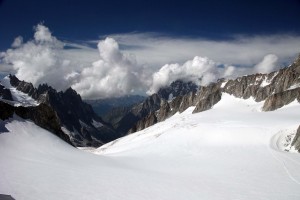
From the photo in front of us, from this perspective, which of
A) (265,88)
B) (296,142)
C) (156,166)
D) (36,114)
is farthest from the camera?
(265,88)

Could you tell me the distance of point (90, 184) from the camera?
2117 centimetres

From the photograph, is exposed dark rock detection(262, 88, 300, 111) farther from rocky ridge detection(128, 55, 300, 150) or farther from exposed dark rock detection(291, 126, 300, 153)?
exposed dark rock detection(291, 126, 300, 153)

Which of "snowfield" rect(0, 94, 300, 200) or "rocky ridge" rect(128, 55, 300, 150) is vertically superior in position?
"rocky ridge" rect(128, 55, 300, 150)

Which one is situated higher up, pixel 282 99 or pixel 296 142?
pixel 282 99

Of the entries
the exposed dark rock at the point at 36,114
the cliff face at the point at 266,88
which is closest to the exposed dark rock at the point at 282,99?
the cliff face at the point at 266,88

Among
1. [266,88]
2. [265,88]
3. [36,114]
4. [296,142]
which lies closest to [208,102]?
[265,88]

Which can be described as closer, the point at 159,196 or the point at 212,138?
the point at 159,196

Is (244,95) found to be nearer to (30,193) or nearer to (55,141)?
(55,141)

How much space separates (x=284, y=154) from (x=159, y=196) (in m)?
21.6

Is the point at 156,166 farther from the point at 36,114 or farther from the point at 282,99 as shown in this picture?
→ the point at 282,99

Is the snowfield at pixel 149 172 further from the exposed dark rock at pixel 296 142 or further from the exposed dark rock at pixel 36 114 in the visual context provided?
the exposed dark rock at pixel 36 114

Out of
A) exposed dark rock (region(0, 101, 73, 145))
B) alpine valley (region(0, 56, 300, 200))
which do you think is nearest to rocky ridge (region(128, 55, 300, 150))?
alpine valley (region(0, 56, 300, 200))

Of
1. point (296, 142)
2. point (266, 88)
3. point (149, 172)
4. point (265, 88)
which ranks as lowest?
point (149, 172)

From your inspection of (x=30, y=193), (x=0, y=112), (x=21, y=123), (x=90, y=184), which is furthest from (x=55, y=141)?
(x=30, y=193)
